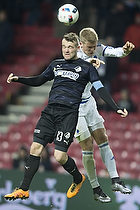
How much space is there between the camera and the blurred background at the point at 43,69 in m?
11.6

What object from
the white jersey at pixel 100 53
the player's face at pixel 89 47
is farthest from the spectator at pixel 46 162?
the player's face at pixel 89 47

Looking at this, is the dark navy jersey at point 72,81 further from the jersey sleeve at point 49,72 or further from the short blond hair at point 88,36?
the short blond hair at point 88,36

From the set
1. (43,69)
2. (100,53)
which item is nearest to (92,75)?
(100,53)

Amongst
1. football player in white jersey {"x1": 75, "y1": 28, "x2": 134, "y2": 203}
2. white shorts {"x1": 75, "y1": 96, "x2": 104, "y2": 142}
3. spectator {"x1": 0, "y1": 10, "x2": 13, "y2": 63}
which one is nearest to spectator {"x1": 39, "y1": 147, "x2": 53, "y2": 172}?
football player in white jersey {"x1": 75, "y1": 28, "x2": 134, "y2": 203}

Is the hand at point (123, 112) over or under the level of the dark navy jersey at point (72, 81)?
under

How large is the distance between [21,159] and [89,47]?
446 centimetres

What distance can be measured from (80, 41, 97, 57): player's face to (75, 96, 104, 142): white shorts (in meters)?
0.64

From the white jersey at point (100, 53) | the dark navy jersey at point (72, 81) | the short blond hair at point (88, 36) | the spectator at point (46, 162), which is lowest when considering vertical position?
the spectator at point (46, 162)

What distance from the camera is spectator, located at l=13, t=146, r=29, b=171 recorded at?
36.7 ft

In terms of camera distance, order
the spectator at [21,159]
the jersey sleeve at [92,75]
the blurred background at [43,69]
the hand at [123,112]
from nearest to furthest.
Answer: the hand at [123,112] < the jersey sleeve at [92,75] < the spectator at [21,159] < the blurred background at [43,69]

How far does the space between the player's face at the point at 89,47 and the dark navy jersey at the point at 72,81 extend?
0.94ft

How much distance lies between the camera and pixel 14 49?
1562 cm

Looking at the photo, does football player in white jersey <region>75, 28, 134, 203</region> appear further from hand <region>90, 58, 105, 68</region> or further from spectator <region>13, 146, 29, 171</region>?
spectator <region>13, 146, 29, 171</region>

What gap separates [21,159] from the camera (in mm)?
11281
